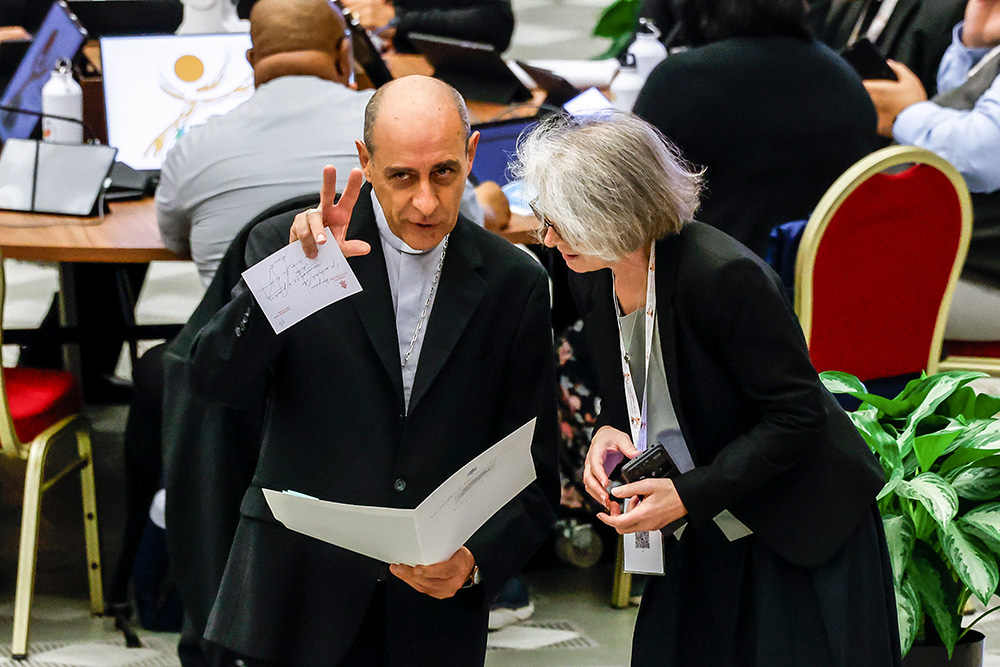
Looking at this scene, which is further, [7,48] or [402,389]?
[7,48]

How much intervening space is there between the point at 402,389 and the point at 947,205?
1.59m

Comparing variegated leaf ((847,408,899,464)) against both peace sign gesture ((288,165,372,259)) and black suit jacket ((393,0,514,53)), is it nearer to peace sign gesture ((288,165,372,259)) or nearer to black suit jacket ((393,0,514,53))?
peace sign gesture ((288,165,372,259))

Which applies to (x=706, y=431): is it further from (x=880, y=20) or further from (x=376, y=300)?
(x=880, y=20)

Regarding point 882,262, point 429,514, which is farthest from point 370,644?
point 882,262

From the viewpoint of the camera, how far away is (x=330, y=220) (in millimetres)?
1475

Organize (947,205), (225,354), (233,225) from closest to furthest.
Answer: (225,354) → (233,225) → (947,205)

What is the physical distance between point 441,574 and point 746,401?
0.45 metres

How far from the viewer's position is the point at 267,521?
1.69 meters

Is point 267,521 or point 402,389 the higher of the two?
point 402,389

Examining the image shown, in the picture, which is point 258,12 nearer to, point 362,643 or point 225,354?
point 225,354

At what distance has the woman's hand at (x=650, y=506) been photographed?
5.10 feet

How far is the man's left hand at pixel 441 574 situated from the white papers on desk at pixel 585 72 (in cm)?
233

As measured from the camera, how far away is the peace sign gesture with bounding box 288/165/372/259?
1427 mm

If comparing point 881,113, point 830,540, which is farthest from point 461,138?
point 881,113
